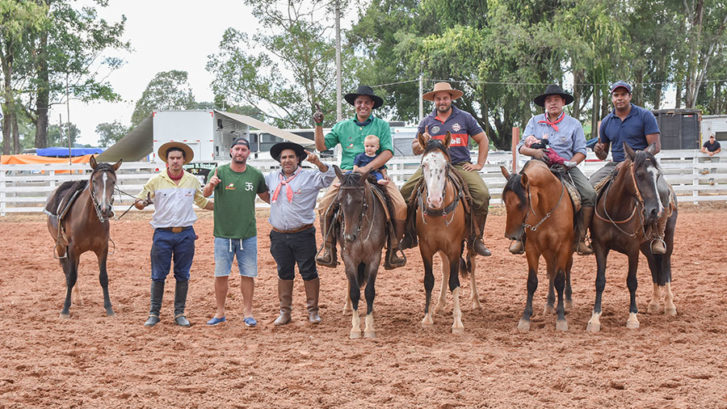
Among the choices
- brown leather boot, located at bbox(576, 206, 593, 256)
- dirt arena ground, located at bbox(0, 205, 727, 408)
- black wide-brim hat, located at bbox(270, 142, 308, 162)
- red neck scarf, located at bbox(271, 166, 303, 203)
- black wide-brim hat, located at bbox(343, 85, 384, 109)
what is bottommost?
dirt arena ground, located at bbox(0, 205, 727, 408)

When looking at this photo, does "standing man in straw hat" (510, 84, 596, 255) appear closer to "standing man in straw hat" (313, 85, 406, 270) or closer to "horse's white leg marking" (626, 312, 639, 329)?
"horse's white leg marking" (626, 312, 639, 329)

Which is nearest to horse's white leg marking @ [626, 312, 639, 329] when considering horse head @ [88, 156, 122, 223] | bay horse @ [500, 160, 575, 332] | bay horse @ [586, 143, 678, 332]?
bay horse @ [586, 143, 678, 332]

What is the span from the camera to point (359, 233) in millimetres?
6598

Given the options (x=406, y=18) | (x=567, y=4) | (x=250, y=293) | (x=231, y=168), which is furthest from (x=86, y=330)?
(x=406, y=18)

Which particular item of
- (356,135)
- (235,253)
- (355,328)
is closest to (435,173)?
(356,135)

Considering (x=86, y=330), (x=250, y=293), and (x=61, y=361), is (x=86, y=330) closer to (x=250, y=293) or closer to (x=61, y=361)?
(x=61, y=361)

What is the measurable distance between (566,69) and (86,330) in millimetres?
25939

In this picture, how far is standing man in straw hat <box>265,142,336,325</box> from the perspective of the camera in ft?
23.4

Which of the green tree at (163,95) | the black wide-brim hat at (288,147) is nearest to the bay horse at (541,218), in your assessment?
the black wide-brim hat at (288,147)

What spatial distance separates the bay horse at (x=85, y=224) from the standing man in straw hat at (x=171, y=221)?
0.63 meters

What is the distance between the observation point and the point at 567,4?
27.6m

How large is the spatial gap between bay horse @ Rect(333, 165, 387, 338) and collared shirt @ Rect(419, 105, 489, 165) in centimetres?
105

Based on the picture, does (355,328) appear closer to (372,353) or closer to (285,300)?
(372,353)

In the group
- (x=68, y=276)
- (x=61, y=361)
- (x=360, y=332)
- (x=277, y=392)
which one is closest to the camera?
(x=277, y=392)
